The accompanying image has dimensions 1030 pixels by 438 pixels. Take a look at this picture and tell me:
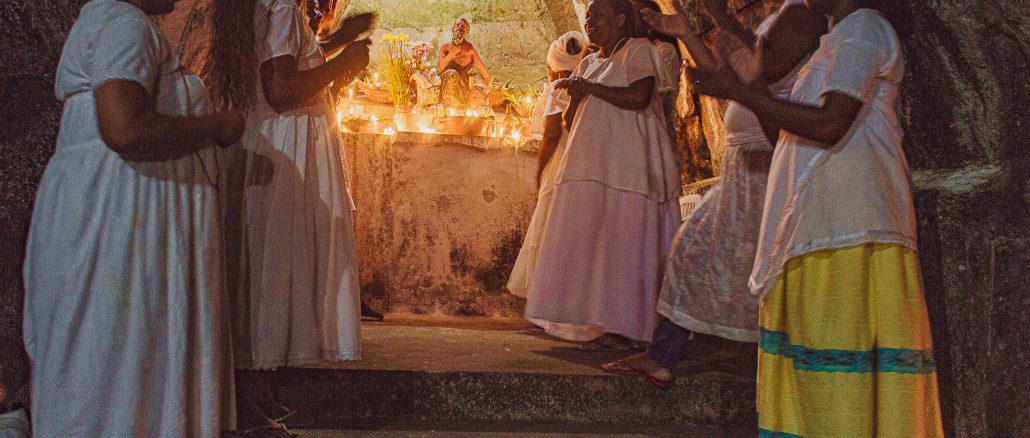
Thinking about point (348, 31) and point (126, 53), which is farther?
point (348, 31)

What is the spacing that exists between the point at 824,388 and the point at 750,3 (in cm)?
390

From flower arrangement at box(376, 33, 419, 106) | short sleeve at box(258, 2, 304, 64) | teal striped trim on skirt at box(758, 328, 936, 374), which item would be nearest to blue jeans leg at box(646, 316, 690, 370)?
teal striped trim on skirt at box(758, 328, 936, 374)

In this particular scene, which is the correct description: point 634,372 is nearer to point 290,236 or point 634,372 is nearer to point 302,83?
point 290,236

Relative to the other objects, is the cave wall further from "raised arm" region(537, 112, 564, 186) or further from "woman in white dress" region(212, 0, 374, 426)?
A: "raised arm" region(537, 112, 564, 186)

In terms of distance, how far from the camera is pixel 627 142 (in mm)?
4203

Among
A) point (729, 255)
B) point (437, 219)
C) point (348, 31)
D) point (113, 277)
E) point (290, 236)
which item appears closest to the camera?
point (113, 277)

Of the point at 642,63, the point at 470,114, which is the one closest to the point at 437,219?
the point at 470,114

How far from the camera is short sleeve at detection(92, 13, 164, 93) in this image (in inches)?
86.0

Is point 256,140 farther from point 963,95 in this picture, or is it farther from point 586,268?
point 963,95

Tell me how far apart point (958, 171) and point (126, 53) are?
3.08 m

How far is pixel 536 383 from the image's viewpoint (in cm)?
356

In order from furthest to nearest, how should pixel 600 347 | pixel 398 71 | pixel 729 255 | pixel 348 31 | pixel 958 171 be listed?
pixel 398 71
pixel 600 347
pixel 348 31
pixel 729 255
pixel 958 171

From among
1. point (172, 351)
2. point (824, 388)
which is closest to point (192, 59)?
point (172, 351)

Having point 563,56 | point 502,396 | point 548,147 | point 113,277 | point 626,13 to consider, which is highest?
point 563,56
